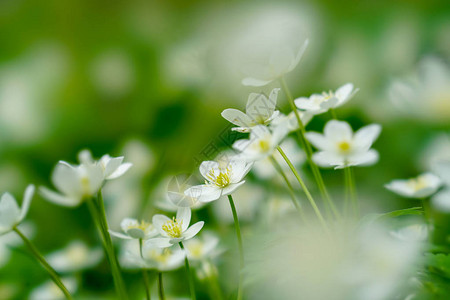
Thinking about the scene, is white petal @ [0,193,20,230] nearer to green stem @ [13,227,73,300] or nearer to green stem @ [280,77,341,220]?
green stem @ [13,227,73,300]

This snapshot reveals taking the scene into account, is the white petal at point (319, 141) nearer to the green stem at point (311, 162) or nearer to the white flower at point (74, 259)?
the green stem at point (311, 162)

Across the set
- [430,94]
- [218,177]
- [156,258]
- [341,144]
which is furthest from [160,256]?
[430,94]

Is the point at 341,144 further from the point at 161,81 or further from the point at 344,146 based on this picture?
the point at 161,81

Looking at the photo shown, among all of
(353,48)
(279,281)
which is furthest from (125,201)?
(353,48)

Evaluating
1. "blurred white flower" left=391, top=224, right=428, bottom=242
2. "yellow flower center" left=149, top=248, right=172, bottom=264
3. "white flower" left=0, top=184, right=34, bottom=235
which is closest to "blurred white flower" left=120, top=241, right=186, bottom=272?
"yellow flower center" left=149, top=248, right=172, bottom=264

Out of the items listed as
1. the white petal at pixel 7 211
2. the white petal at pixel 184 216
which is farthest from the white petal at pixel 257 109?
the white petal at pixel 7 211
